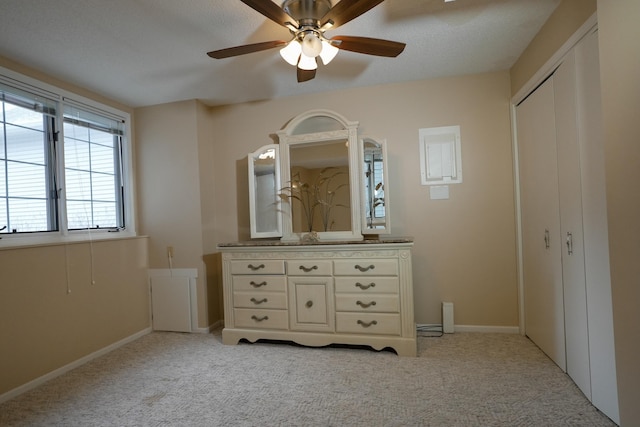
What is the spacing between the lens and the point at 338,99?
10.1 ft

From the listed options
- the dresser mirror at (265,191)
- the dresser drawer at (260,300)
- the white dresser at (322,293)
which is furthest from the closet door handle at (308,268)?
the dresser mirror at (265,191)

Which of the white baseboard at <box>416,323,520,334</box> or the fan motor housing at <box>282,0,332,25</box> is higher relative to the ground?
the fan motor housing at <box>282,0,332,25</box>

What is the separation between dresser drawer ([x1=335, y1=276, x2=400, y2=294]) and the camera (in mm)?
2432

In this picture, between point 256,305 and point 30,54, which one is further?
point 256,305

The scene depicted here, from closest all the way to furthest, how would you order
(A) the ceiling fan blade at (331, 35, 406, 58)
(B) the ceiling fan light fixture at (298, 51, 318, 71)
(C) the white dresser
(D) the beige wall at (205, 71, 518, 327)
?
(A) the ceiling fan blade at (331, 35, 406, 58) → (B) the ceiling fan light fixture at (298, 51, 318, 71) → (C) the white dresser → (D) the beige wall at (205, 71, 518, 327)

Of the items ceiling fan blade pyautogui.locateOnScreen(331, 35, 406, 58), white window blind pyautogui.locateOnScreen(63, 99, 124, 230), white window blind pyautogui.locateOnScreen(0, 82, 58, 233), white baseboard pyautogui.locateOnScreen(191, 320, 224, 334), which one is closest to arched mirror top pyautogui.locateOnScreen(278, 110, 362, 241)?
ceiling fan blade pyautogui.locateOnScreen(331, 35, 406, 58)

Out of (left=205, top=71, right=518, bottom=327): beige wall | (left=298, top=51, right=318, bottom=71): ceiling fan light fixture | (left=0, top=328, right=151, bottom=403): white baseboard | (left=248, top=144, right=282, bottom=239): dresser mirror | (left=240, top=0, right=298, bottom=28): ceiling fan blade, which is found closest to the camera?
(left=240, top=0, right=298, bottom=28): ceiling fan blade

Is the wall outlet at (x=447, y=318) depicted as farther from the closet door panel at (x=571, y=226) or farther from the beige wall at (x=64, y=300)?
the beige wall at (x=64, y=300)

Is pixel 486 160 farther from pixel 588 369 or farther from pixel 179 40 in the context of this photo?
pixel 179 40

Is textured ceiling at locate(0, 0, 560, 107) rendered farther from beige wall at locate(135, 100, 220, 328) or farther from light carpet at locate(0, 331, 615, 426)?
light carpet at locate(0, 331, 615, 426)

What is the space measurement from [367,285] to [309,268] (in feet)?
1.63

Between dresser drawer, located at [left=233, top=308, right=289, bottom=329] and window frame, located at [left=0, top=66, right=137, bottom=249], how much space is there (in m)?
1.42

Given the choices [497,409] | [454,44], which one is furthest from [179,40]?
[497,409]

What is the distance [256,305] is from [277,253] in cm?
50
